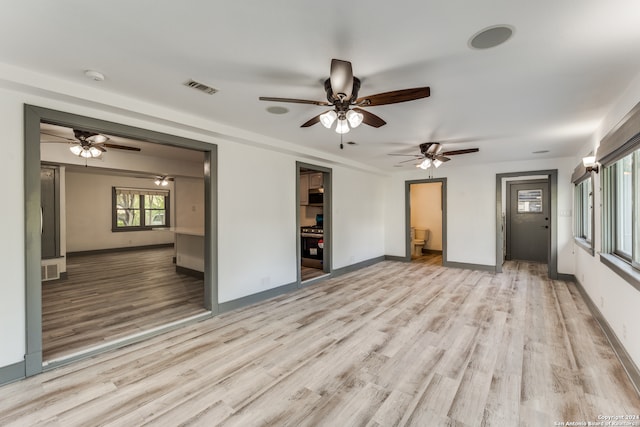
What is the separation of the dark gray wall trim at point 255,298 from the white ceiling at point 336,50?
8.06ft

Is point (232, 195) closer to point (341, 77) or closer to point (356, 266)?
point (341, 77)

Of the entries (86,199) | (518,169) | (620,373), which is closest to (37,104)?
(620,373)

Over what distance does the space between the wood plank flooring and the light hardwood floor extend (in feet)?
1.63

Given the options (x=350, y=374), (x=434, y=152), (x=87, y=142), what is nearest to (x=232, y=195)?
(x=87, y=142)

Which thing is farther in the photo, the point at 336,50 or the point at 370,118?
the point at 370,118

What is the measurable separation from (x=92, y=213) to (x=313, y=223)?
7.16m

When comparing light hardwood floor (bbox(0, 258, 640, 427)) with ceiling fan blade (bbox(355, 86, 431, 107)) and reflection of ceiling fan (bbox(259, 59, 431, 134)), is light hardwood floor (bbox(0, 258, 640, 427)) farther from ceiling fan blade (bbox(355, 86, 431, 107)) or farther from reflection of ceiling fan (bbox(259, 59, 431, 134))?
ceiling fan blade (bbox(355, 86, 431, 107))

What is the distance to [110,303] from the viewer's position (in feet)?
14.0

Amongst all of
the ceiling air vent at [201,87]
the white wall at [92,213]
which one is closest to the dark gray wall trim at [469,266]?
the ceiling air vent at [201,87]

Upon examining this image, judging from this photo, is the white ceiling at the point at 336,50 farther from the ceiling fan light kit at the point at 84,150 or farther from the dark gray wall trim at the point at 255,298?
the dark gray wall trim at the point at 255,298

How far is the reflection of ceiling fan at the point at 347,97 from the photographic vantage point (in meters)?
2.00

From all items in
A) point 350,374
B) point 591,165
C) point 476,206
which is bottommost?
point 350,374

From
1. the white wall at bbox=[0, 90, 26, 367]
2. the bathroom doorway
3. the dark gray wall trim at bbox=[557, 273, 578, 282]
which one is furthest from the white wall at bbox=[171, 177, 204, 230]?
the dark gray wall trim at bbox=[557, 273, 578, 282]

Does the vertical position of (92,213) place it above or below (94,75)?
below
